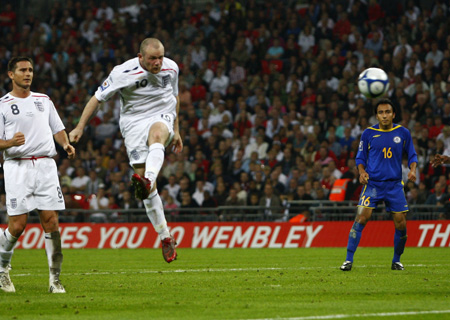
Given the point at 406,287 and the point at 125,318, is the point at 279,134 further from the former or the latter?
the point at 125,318

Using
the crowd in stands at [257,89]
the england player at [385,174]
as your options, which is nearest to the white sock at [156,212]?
the england player at [385,174]

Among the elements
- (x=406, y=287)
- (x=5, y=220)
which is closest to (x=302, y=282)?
(x=406, y=287)

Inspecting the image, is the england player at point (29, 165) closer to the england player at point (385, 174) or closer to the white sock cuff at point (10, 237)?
the white sock cuff at point (10, 237)

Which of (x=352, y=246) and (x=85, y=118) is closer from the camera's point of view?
(x=85, y=118)

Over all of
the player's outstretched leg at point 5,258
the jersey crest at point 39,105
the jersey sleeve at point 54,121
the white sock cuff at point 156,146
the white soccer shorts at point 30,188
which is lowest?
the player's outstretched leg at point 5,258

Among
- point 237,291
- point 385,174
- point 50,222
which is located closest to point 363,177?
→ point 385,174

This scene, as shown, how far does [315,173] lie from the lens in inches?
840

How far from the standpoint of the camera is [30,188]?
8914 millimetres

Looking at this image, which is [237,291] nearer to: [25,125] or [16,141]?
[16,141]

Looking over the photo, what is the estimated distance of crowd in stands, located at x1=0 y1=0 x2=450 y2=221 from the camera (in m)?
21.5

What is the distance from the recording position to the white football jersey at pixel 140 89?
9953mm

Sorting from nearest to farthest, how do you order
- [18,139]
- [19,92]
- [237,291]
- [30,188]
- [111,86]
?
[18,139] → [237,291] → [30,188] → [19,92] → [111,86]

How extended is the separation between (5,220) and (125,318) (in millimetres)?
16579

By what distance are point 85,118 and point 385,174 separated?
4638 millimetres
